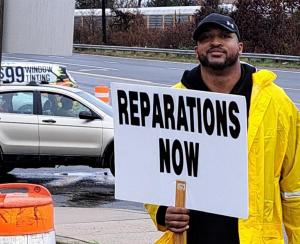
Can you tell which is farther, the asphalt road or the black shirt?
the asphalt road

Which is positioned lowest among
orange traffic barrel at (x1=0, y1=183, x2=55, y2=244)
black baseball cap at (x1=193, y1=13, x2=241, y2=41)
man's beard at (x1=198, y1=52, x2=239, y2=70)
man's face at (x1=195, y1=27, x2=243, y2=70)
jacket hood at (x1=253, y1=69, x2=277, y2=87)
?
orange traffic barrel at (x1=0, y1=183, x2=55, y2=244)

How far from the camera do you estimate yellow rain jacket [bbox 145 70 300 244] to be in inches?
134

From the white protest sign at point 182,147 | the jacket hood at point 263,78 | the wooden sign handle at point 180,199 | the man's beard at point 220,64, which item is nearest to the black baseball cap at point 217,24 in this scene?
the man's beard at point 220,64

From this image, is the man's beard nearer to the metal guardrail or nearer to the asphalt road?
the asphalt road

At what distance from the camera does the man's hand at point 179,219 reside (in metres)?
3.44

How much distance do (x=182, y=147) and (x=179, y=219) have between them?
1.03 feet

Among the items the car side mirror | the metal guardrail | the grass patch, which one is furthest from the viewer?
the metal guardrail

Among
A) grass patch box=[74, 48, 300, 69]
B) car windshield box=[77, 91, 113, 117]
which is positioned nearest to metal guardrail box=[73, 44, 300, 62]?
grass patch box=[74, 48, 300, 69]

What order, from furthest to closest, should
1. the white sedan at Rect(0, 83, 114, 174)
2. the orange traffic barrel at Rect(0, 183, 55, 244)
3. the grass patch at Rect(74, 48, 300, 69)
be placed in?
the grass patch at Rect(74, 48, 300, 69) → the white sedan at Rect(0, 83, 114, 174) → the orange traffic barrel at Rect(0, 183, 55, 244)

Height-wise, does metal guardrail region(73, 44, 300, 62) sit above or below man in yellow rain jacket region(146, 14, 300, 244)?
below

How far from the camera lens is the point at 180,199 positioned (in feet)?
11.3

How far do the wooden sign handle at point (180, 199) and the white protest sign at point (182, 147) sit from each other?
0.02 metres

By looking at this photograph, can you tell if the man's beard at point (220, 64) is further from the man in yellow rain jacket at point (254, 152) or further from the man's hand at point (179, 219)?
the man's hand at point (179, 219)

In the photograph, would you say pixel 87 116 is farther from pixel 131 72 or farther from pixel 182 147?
pixel 131 72
